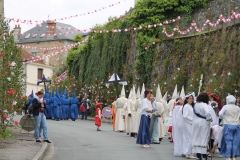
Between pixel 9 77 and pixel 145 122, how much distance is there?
498 centimetres

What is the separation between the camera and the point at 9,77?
65.7 feet

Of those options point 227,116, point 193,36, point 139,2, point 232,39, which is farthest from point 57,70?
point 227,116

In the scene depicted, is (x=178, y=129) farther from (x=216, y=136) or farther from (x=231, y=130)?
(x=231, y=130)

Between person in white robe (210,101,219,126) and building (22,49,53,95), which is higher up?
building (22,49,53,95)

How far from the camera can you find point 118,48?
4247cm

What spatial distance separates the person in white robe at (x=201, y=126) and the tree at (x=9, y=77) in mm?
6284

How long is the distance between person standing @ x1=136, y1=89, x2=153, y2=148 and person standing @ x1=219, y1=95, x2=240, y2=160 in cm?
373

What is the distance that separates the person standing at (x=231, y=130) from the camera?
48.7 feet

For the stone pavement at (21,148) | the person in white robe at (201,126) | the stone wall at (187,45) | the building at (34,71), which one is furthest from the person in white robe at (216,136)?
the building at (34,71)

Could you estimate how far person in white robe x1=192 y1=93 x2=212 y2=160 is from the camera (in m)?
14.7

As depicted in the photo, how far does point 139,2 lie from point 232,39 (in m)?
10.9

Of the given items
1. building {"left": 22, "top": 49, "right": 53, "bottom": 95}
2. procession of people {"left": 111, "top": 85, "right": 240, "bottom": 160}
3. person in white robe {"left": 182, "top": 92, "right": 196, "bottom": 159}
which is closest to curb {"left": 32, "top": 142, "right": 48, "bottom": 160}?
procession of people {"left": 111, "top": 85, "right": 240, "bottom": 160}

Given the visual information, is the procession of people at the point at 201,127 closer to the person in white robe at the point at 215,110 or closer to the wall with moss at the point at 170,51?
the person in white robe at the point at 215,110

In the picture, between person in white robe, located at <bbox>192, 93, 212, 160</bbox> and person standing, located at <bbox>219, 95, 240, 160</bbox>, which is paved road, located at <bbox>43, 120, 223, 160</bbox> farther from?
person standing, located at <bbox>219, 95, 240, 160</bbox>
